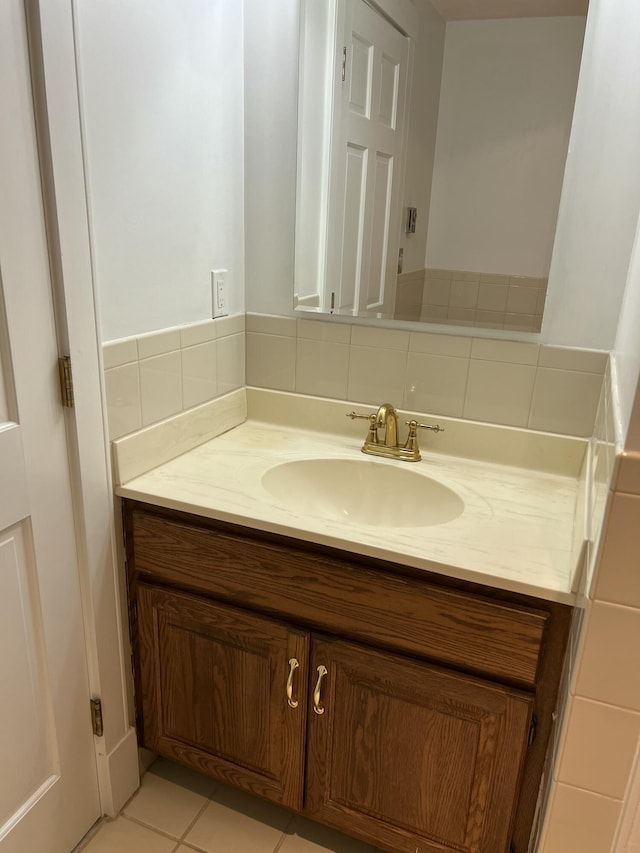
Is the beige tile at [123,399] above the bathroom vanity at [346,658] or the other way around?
above

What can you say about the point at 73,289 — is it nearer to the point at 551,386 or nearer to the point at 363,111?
the point at 363,111

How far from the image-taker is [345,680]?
48.5 inches

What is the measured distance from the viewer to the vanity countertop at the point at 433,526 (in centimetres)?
107

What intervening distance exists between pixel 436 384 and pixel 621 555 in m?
0.78

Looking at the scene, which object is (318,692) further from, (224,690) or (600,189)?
(600,189)

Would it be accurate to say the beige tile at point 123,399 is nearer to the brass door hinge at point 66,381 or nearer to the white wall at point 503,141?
the brass door hinge at point 66,381

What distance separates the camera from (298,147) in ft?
4.96

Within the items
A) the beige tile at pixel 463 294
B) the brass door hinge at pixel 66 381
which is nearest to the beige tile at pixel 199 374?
the brass door hinge at pixel 66 381

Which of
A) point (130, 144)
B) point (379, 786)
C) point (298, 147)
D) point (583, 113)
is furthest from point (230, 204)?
point (379, 786)

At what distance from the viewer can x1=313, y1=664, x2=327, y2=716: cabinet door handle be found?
1245 mm

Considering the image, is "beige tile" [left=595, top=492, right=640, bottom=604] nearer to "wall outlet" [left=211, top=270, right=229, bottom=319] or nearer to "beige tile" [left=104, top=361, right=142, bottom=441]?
"beige tile" [left=104, top=361, right=142, bottom=441]

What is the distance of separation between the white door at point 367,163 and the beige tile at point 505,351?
239 mm

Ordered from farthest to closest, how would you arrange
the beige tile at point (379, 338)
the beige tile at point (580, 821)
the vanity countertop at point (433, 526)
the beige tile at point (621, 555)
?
the beige tile at point (379, 338) < the vanity countertop at point (433, 526) < the beige tile at point (580, 821) < the beige tile at point (621, 555)

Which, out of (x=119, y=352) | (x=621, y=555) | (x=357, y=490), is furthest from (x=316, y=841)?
(x=119, y=352)
